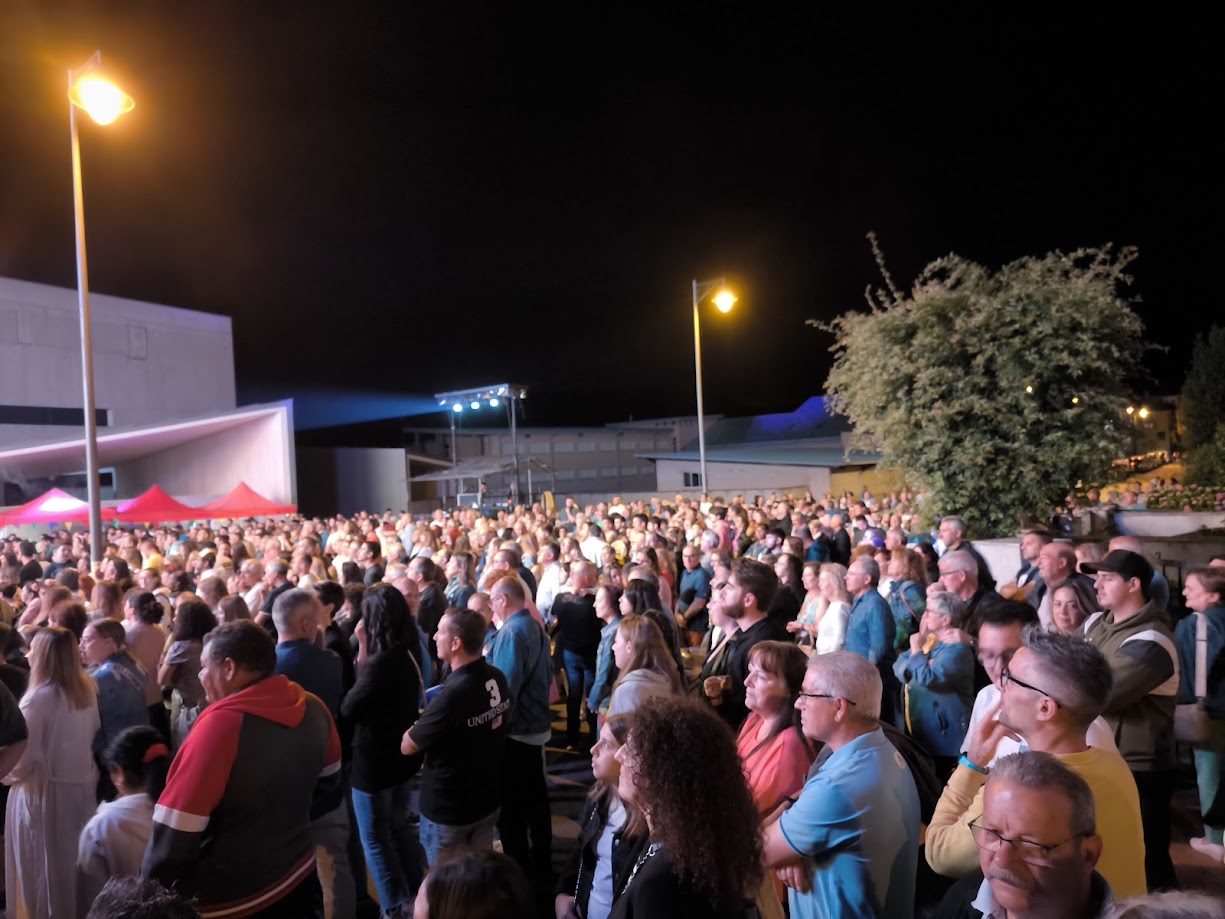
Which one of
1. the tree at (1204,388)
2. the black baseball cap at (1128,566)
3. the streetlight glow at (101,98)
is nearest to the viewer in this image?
the black baseball cap at (1128,566)

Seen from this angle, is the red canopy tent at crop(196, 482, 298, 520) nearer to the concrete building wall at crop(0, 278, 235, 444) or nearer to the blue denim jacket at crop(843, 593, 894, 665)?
the concrete building wall at crop(0, 278, 235, 444)

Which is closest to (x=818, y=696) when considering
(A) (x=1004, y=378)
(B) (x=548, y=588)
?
(B) (x=548, y=588)

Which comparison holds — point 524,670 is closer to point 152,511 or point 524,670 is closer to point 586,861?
point 586,861

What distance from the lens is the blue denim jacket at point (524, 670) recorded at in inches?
204

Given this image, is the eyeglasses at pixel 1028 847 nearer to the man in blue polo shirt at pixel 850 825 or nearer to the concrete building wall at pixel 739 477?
the man in blue polo shirt at pixel 850 825

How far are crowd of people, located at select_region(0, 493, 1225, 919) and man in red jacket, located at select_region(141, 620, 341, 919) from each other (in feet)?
0.04

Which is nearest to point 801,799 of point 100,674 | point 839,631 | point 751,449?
point 839,631

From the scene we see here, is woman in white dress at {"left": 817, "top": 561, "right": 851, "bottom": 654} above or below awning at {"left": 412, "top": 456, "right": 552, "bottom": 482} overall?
below

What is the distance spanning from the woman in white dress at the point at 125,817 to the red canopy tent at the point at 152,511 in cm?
2344

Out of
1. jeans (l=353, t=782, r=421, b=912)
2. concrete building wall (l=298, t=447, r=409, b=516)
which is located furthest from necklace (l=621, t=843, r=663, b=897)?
concrete building wall (l=298, t=447, r=409, b=516)

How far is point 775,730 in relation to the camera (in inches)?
129

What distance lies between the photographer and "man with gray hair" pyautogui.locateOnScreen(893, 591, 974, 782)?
456cm

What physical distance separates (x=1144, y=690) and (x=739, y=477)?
36.2 metres

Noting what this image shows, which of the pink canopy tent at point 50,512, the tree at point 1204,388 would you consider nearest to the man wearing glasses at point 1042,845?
the pink canopy tent at point 50,512
